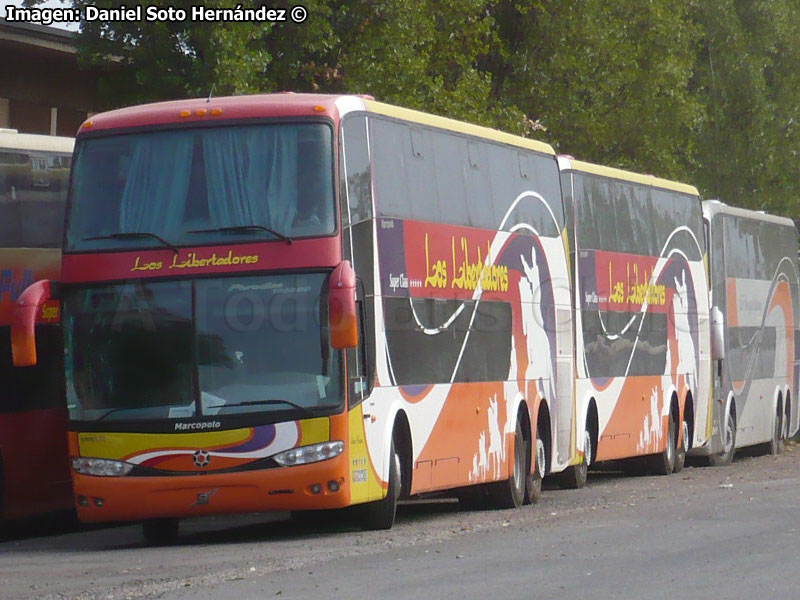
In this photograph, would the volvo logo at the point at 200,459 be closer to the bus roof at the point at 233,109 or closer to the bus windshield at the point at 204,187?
the bus windshield at the point at 204,187

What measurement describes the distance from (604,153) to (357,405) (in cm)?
2192

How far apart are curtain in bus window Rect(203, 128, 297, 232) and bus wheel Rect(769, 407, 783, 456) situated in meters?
22.1

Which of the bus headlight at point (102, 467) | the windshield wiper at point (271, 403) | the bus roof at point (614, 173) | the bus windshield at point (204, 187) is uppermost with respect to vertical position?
the bus roof at point (614, 173)

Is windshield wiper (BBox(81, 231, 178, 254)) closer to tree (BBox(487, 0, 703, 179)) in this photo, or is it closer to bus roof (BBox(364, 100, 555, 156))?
bus roof (BBox(364, 100, 555, 156))

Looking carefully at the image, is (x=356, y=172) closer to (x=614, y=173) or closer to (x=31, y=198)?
(x=31, y=198)

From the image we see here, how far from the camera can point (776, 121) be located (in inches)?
1815

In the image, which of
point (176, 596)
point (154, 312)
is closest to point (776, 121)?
point (154, 312)

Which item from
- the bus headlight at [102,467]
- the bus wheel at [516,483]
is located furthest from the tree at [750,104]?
the bus headlight at [102,467]

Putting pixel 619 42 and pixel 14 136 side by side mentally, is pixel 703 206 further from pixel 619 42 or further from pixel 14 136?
pixel 14 136

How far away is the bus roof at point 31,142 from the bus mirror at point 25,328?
411cm

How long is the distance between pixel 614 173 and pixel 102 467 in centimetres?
1240

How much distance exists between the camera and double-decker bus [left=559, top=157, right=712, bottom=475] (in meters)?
25.4

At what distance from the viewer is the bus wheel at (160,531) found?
18141 mm

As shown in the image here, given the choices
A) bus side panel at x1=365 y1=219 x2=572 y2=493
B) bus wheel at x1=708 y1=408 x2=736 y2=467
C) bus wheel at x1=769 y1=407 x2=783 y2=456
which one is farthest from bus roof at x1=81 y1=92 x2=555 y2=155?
bus wheel at x1=769 y1=407 x2=783 y2=456
